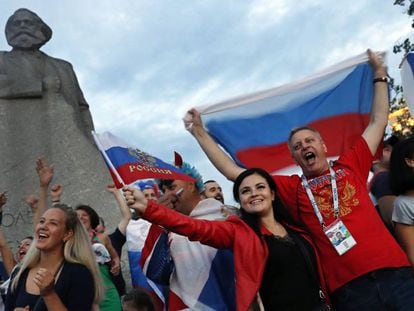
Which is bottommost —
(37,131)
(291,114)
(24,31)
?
(291,114)

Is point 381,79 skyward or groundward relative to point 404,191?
skyward

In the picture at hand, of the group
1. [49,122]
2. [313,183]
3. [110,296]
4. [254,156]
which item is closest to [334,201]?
[313,183]

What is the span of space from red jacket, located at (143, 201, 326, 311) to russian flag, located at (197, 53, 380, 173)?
1.17 meters

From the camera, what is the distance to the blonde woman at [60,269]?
3207 millimetres

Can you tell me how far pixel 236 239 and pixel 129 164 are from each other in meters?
0.92

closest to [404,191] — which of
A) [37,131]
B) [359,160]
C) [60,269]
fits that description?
[359,160]

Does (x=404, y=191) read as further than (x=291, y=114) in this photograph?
No

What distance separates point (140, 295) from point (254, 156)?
132 cm

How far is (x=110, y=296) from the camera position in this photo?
177 inches

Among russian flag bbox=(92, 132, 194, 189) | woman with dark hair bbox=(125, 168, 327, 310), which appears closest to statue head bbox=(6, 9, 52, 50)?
russian flag bbox=(92, 132, 194, 189)

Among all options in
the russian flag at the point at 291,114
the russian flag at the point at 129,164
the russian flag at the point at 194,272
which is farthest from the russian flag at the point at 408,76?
the russian flag at the point at 194,272

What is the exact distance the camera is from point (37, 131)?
8.98 m

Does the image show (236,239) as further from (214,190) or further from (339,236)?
(214,190)

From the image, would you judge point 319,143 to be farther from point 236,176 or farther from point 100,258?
point 100,258
